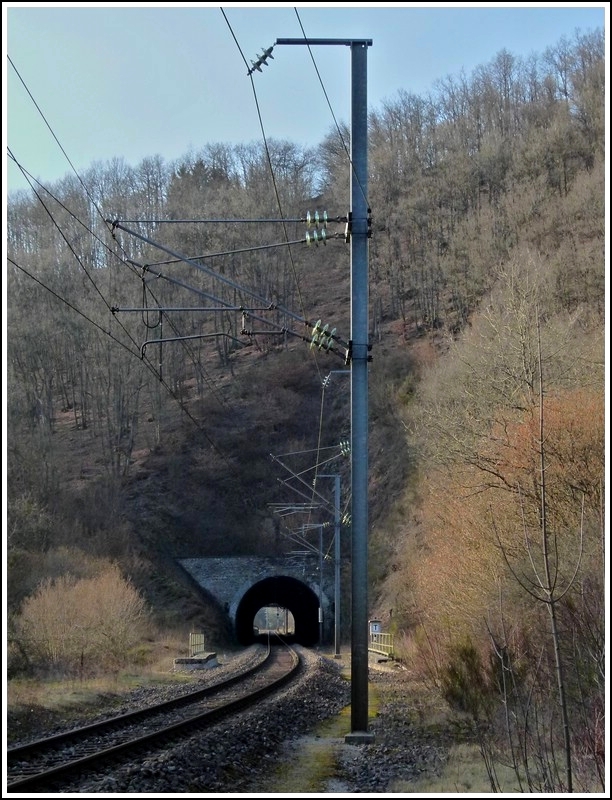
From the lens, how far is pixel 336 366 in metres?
60.1

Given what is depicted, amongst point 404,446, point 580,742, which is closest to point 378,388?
point 404,446

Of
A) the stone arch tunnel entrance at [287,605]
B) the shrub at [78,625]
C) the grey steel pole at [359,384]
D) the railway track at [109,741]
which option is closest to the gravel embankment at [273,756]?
the railway track at [109,741]

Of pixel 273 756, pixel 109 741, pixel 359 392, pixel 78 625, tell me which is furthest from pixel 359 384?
pixel 78 625

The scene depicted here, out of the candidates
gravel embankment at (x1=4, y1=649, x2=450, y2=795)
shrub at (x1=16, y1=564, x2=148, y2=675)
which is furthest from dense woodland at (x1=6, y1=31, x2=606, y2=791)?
gravel embankment at (x1=4, y1=649, x2=450, y2=795)

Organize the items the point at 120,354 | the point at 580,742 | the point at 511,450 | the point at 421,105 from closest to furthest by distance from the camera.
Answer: the point at 580,742, the point at 511,450, the point at 120,354, the point at 421,105

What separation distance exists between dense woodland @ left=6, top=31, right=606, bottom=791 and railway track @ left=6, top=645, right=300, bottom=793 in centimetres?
470

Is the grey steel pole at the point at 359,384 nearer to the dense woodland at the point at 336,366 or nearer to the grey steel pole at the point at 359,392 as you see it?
the grey steel pole at the point at 359,392

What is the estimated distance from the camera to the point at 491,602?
15828 millimetres

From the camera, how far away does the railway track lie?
8688 millimetres

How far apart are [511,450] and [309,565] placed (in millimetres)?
30545

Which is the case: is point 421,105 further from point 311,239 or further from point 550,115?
point 311,239

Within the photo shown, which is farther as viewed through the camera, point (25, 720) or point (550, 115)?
point (550, 115)

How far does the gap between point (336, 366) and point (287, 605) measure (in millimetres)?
16768

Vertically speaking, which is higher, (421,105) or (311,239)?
(421,105)
